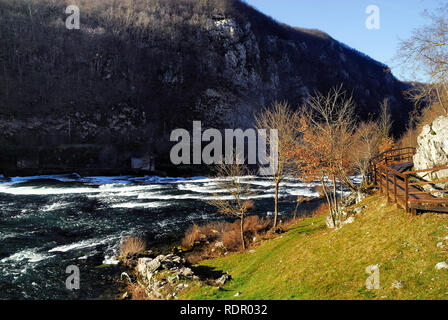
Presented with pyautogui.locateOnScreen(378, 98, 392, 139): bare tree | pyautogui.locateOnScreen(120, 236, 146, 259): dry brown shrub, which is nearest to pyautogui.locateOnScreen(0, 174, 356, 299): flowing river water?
pyautogui.locateOnScreen(120, 236, 146, 259): dry brown shrub

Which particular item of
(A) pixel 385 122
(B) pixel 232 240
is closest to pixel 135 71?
(A) pixel 385 122

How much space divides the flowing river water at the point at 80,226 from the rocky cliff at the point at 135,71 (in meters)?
44.0

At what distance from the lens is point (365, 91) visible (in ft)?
630

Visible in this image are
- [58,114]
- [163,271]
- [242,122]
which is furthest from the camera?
[242,122]

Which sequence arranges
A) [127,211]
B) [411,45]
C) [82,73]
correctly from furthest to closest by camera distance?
[82,73] → [127,211] → [411,45]

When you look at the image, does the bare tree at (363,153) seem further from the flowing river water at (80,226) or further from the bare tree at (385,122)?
the flowing river water at (80,226)

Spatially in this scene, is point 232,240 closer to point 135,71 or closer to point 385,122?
point 385,122

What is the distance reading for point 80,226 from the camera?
2556 centimetres

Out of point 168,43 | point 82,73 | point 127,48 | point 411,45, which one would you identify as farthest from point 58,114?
point 411,45

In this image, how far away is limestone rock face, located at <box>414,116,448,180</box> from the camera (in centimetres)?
1214

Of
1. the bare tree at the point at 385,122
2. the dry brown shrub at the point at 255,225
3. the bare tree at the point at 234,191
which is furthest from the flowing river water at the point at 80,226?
the bare tree at the point at 385,122

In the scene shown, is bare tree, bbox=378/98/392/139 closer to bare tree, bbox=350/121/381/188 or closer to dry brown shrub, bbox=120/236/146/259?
bare tree, bbox=350/121/381/188
